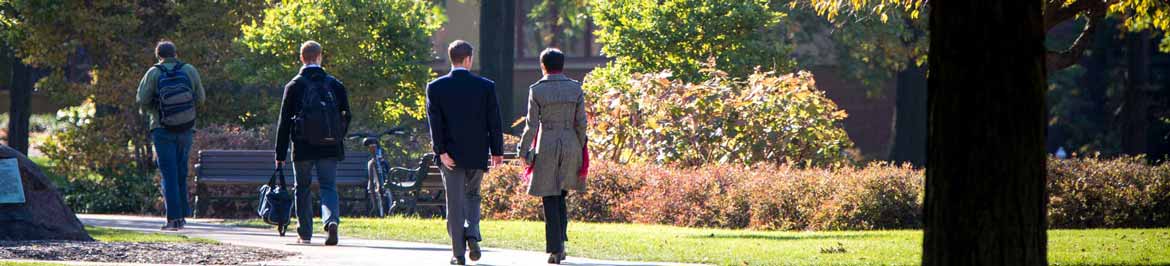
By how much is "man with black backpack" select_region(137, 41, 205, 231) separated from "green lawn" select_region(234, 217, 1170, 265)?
1.05m

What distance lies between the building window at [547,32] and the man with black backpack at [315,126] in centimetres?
2556

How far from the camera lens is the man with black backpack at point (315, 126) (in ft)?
39.9

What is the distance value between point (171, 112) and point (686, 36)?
8.70 meters

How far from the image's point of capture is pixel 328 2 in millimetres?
22453

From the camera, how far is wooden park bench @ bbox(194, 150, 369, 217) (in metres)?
18.8

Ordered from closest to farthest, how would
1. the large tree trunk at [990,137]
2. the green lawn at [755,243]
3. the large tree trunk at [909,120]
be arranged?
the large tree trunk at [990,137] → the green lawn at [755,243] → the large tree trunk at [909,120]

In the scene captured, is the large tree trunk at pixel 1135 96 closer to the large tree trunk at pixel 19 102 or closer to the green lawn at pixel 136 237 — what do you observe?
the large tree trunk at pixel 19 102

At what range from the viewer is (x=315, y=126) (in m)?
12.1

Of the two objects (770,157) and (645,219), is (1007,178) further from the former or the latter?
(770,157)

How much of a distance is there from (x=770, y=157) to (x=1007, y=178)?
10978 mm

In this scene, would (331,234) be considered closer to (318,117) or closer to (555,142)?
(318,117)

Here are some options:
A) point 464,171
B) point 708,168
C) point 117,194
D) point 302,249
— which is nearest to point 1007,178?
point 464,171

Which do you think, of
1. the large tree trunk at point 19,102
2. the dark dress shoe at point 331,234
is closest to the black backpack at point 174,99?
the dark dress shoe at point 331,234

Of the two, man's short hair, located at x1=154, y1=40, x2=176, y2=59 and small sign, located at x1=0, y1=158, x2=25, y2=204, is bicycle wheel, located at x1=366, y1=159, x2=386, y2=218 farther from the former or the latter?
small sign, located at x1=0, y1=158, x2=25, y2=204
